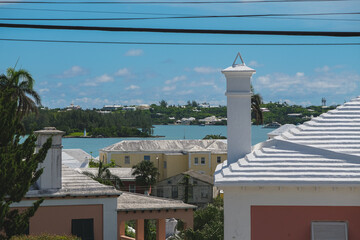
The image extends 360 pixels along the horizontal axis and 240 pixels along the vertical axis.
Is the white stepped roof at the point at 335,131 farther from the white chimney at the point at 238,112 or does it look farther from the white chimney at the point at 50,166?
the white chimney at the point at 50,166

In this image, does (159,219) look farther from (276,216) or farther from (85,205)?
(276,216)

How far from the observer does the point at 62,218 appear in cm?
2070

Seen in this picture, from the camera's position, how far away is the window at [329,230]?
483 inches

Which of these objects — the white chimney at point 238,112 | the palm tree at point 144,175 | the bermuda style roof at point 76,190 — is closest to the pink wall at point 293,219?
the white chimney at point 238,112

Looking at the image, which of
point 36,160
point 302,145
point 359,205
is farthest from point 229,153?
point 36,160

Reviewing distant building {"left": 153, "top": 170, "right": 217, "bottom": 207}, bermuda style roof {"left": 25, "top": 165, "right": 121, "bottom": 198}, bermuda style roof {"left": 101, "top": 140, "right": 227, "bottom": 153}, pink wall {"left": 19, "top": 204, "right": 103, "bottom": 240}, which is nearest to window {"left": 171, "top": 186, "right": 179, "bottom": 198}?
distant building {"left": 153, "top": 170, "right": 217, "bottom": 207}

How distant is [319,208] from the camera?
12352mm

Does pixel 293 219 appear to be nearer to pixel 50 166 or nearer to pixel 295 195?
pixel 295 195

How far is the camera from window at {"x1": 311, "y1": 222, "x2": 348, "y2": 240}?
40.2 ft

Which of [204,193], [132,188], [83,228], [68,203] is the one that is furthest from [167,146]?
[68,203]

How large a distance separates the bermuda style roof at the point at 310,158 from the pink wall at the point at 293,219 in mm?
597

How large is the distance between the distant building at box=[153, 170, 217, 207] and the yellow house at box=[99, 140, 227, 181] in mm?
11969

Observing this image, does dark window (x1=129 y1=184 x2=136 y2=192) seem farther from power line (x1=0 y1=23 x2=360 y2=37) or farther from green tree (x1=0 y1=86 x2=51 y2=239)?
power line (x1=0 y1=23 x2=360 y2=37)

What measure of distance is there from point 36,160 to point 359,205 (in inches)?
259
